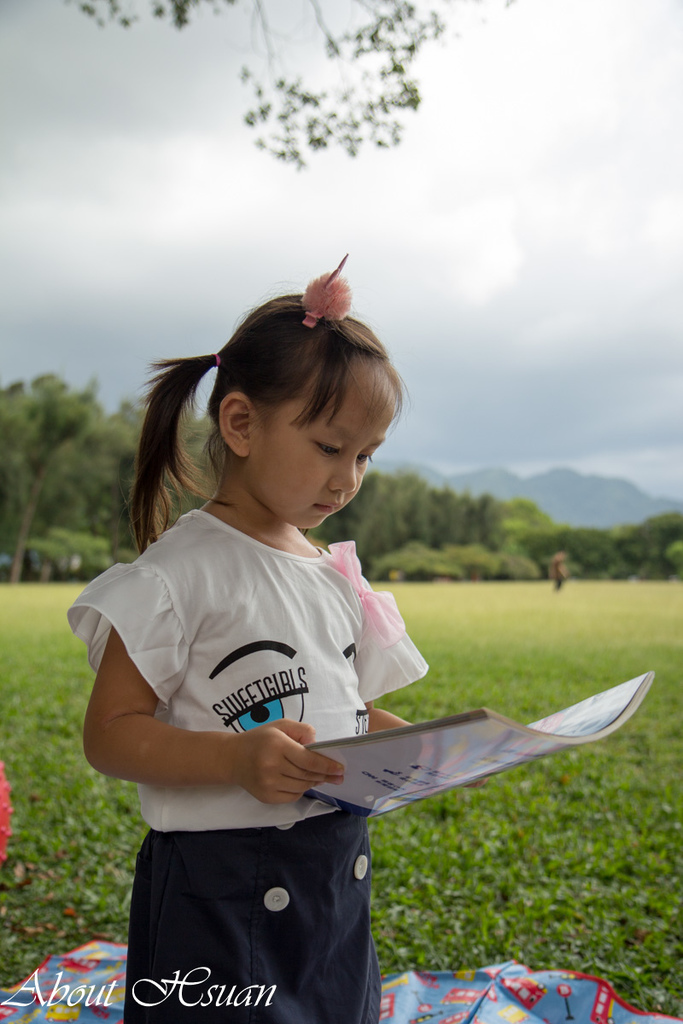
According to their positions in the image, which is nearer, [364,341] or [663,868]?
[364,341]

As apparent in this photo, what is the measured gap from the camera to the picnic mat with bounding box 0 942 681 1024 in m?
1.56

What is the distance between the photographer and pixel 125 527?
13523 millimetres

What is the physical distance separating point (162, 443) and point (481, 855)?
175cm

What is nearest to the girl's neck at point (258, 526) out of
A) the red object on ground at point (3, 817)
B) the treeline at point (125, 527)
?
the red object on ground at point (3, 817)

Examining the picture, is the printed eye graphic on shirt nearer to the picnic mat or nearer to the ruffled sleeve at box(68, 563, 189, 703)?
the ruffled sleeve at box(68, 563, 189, 703)

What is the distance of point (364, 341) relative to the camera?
1070 millimetres

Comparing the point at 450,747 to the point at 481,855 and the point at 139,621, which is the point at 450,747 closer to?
the point at 139,621

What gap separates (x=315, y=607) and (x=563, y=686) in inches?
166

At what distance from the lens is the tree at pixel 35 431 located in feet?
50.8

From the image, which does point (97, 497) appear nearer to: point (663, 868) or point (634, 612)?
point (634, 612)

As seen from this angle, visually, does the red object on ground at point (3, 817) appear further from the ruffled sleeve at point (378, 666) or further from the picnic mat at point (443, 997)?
the ruffled sleeve at point (378, 666)

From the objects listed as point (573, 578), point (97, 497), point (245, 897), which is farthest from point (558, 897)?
point (573, 578)

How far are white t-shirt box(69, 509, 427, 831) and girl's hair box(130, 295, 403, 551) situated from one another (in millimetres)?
166

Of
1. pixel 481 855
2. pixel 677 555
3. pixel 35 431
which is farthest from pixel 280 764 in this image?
pixel 677 555
